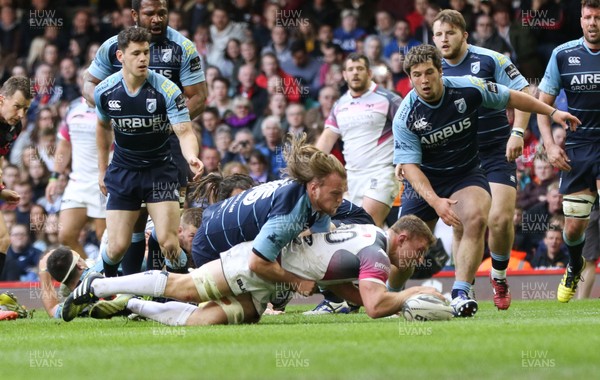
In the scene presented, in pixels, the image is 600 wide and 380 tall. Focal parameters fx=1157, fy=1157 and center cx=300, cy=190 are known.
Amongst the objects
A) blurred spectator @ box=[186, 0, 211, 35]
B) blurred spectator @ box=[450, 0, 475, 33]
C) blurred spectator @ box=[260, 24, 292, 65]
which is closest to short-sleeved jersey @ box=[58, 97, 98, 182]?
blurred spectator @ box=[260, 24, 292, 65]

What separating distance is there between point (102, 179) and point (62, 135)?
359 centimetres

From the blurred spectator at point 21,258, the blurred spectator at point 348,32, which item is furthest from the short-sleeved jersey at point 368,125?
the blurred spectator at point 21,258

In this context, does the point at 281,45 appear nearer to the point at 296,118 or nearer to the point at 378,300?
the point at 296,118

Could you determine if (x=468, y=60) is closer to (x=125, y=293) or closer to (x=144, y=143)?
(x=144, y=143)

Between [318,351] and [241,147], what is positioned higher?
[318,351]

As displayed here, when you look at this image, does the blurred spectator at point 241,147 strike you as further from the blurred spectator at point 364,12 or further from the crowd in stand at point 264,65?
the blurred spectator at point 364,12

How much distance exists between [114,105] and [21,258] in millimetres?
6807

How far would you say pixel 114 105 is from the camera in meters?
10.1

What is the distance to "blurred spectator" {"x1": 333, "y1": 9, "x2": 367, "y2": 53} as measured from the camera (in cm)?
1753

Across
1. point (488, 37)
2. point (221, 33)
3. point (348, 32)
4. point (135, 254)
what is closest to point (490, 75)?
point (135, 254)

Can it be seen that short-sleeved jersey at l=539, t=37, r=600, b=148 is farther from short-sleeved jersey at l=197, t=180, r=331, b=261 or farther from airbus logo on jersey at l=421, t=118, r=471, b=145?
short-sleeved jersey at l=197, t=180, r=331, b=261

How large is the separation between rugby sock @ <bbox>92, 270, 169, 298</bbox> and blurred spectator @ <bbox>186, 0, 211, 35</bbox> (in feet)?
36.4

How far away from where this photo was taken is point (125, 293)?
847 centimetres

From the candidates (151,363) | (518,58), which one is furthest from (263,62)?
(151,363)
